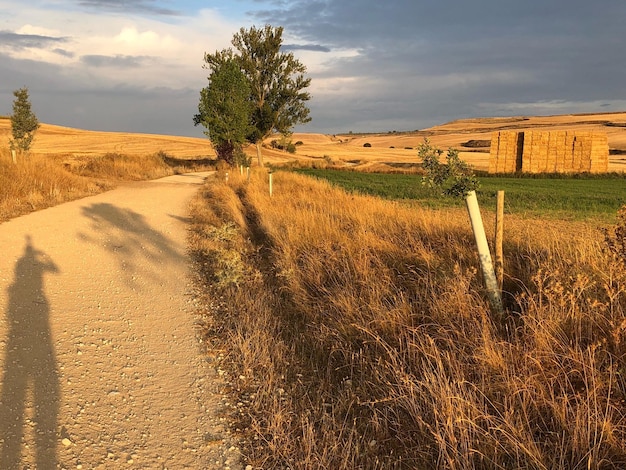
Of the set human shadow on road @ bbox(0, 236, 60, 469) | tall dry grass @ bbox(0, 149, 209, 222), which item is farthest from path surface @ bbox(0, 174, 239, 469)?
tall dry grass @ bbox(0, 149, 209, 222)

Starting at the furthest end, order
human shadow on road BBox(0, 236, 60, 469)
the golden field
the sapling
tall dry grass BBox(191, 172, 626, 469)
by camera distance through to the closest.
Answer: the golden field < the sapling < human shadow on road BBox(0, 236, 60, 469) < tall dry grass BBox(191, 172, 626, 469)

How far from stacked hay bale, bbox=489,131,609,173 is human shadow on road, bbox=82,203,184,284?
3900 centimetres

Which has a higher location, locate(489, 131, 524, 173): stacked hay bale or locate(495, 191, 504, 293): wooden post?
locate(489, 131, 524, 173): stacked hay bale

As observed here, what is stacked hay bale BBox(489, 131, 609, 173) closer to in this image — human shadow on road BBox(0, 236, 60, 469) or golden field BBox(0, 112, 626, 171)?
golden field BBox(0, 112, 626, 171)

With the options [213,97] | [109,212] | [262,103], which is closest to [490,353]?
[109,212]

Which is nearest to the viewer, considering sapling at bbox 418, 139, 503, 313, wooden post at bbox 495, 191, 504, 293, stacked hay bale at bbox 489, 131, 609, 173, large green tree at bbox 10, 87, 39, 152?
sapling at bbox 418, 139, 503, 313

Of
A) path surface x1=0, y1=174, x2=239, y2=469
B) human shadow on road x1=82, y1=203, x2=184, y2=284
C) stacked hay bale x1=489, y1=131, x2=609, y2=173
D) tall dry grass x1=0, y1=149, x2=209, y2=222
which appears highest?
stacked hay bale x1=489, y1=131, x2=609, y2=173

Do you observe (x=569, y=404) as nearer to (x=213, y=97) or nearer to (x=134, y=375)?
(x=134, y=375)

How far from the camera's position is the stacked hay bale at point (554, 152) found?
41344mm

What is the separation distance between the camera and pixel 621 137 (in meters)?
68.2

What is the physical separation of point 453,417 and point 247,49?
39811mm

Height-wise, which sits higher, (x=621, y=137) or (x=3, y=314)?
(x=621, y=137)

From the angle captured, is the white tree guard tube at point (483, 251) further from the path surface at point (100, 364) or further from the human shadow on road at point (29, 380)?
the human shadow on road at point (29, 380)

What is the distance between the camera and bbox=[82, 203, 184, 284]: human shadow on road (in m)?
7.84
